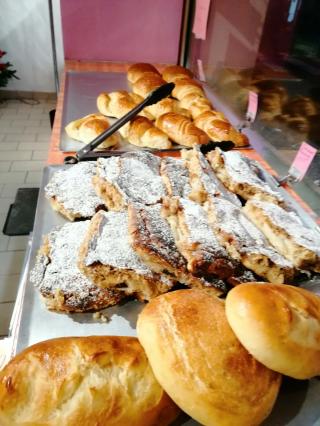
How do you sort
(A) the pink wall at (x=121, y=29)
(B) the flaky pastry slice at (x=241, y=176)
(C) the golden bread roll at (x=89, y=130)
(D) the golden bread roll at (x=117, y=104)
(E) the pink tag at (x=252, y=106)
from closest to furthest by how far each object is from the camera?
(B) the flaky pastry slice at (x=241, y=176) → (C) the golden bread roll at (x=89, y=130) → (E) the pink tag at (x=252, y=106) → (D) the golden bread roll at (x=117, y=104) → (A) the pink wall at (x=121, y=29)

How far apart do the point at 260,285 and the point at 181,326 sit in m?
0.23

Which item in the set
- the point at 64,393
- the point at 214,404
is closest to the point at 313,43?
the point at 214,404

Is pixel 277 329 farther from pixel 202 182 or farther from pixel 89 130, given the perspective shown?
pixel 89 130

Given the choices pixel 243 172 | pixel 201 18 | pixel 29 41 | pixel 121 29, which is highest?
pixel 201 18

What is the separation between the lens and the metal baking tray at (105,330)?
2.82 ft

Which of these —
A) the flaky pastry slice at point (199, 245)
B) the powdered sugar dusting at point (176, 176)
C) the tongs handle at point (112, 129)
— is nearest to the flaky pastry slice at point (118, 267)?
the flaky pastry slice at point (199, 245)

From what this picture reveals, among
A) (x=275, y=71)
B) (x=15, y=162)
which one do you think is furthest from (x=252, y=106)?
(x=15, y=162)

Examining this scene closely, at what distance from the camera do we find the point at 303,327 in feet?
2.65

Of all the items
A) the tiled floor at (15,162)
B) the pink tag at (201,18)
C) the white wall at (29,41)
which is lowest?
the tiled floor at (15,162)

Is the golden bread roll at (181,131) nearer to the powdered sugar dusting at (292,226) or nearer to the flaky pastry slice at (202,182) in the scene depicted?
the flaky pastry slice at (202,182)

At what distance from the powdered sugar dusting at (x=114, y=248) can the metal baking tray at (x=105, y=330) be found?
15cm

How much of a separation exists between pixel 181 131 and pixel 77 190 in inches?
34.6

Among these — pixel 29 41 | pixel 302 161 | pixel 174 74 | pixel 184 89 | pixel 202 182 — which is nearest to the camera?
pixel 202 182

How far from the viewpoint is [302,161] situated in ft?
5.65
